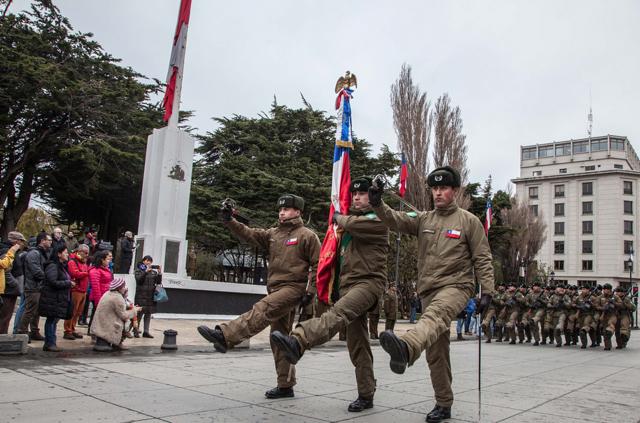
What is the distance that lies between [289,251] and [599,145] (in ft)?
229

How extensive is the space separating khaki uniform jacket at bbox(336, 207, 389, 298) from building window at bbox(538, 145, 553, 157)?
231ft

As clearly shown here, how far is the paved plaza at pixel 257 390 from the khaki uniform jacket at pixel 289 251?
1.16 metres

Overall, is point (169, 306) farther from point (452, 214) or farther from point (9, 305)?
point (452, 214)

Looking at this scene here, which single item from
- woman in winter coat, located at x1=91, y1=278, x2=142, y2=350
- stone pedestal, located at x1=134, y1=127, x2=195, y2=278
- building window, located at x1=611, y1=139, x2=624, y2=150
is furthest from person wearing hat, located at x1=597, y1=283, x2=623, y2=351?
building window, located at x1=611, y1=139, x2=624, y2=150

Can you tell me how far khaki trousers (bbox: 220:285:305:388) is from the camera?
167 inches

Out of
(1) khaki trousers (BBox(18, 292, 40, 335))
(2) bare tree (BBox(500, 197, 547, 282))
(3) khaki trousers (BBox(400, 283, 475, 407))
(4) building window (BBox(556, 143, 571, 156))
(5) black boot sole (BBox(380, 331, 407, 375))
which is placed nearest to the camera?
(5) black boot sole (BBox(380, 331, 407, 375))

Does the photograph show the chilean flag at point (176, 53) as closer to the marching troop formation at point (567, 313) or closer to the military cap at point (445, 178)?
the marching troop formation at point (567, 313)

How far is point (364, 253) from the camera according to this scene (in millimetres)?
4715

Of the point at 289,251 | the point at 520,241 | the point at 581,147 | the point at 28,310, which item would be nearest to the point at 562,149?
the point at 581,147

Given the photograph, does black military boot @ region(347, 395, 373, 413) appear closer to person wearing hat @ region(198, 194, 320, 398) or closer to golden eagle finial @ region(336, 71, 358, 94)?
person wearing hat @ region(198, 194, 320, 398)

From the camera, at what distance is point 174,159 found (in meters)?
16.1

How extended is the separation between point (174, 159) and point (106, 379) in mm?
11344

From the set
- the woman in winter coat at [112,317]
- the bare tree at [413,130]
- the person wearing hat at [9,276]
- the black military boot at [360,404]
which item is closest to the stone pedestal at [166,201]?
the woman in winter coat at [112,317]

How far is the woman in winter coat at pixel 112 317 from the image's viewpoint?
26.3ft
